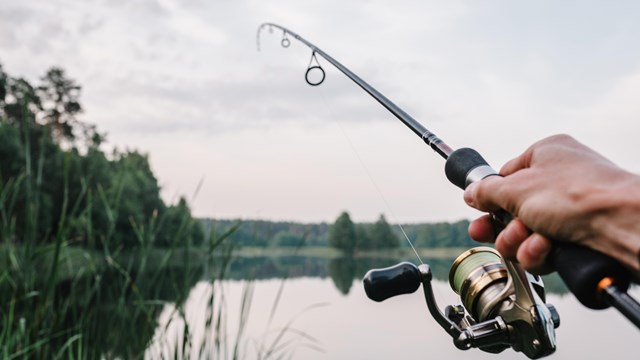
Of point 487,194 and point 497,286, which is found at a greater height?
point 487,194

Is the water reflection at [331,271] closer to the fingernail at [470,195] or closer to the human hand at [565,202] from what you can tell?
the fingernail at [470,195]

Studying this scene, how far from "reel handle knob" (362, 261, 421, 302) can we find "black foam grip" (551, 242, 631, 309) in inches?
13.8

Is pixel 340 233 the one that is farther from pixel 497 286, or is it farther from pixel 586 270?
pixel 586 270

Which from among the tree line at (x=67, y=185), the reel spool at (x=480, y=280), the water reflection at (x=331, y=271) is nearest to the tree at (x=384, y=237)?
the water reflection at (x=331, y=271)

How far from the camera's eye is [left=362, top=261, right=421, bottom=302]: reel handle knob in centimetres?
115

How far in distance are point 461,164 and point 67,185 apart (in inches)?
71.0

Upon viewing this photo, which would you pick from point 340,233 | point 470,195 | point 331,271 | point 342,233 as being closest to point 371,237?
point 342,233

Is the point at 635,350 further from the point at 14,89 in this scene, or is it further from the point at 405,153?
the point at 14,89

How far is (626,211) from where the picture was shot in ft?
2.51

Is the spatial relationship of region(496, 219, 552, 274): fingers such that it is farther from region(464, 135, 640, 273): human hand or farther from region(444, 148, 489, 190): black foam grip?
region(444, 148, 489, 190): black foam grip

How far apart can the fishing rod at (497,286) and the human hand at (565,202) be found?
28mm

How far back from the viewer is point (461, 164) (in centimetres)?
115

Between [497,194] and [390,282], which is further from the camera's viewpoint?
[390,282]

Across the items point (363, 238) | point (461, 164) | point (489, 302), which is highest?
point (363, 238)
